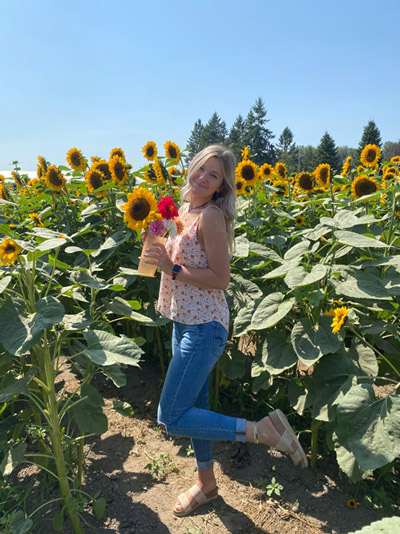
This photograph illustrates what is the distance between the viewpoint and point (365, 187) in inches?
123

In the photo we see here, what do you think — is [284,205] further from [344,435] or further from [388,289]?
[344,435]

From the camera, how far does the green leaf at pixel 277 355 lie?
210 cm

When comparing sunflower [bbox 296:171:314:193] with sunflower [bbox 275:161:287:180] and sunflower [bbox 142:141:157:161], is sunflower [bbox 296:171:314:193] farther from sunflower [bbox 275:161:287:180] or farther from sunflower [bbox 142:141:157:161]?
sunflower [bbox 142:141:157:161]

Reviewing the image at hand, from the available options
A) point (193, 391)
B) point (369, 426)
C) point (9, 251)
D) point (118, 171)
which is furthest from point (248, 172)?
point (369, 426)

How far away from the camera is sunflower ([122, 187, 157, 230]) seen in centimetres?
194

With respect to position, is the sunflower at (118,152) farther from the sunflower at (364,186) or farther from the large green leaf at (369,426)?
the large green leaf at (369,426)

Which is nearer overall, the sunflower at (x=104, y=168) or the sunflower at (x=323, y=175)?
the sunflower at (x=104, y=168)

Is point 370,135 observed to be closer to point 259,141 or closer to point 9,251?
point 259,141

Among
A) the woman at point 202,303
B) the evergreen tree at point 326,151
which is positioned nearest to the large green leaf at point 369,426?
the woman at point 202,303

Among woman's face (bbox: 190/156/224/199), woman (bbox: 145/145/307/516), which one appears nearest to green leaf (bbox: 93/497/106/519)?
woman (bbox: 145/145/307/516)

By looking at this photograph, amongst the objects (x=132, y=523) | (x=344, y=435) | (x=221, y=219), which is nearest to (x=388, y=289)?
(x=344, y=435)

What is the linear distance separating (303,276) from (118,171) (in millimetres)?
1935

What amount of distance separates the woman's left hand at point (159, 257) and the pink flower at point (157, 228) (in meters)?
0.06

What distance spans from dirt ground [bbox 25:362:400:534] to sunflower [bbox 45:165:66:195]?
1.93m
